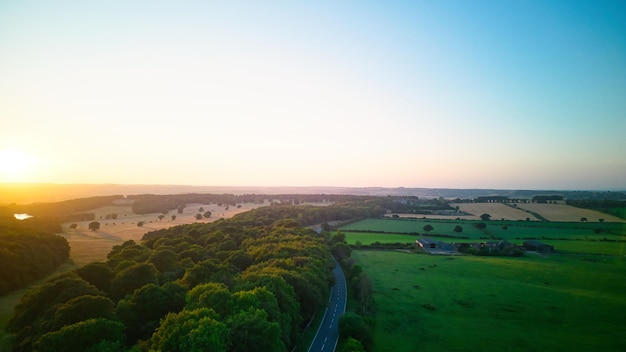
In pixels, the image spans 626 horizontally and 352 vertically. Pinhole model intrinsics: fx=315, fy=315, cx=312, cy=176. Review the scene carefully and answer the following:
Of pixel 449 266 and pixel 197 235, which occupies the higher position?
pixel 197 235

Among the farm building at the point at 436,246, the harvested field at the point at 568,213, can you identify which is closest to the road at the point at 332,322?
the farm building at the point at 436,246

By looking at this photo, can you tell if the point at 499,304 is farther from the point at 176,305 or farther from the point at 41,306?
the point at 41,306

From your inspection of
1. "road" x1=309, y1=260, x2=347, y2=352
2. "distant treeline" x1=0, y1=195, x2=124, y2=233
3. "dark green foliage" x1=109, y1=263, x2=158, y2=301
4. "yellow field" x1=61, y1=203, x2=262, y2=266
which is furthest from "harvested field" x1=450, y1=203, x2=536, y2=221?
"distant treeline" x1=0, y1=195, x2=124, y2=233

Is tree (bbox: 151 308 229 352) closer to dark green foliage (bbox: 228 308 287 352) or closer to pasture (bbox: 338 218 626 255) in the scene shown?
dark green foliage (bbox: 228 308 287 352)

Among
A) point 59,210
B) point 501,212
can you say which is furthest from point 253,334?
point 501,212

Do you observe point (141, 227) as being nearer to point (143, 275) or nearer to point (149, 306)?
point (143, 275)

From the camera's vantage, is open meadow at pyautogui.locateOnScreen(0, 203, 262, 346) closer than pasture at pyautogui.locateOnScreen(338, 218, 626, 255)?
Yes

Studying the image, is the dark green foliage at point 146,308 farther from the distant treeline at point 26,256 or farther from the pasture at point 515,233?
the pasture at point 515,233

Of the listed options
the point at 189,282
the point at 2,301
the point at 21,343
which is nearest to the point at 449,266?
the point at 189,282
